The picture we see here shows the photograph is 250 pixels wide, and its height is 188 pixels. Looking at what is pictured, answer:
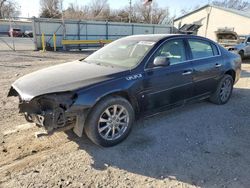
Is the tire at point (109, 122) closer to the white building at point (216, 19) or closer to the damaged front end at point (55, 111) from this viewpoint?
the damaged front end at point (55, 111)

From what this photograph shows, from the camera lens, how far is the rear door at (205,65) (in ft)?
15.8

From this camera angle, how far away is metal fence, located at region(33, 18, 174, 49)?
18.8 metres

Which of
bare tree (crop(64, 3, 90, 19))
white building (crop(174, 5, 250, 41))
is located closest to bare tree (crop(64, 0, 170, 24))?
bare tree (crop(64, 3, 90, 19))

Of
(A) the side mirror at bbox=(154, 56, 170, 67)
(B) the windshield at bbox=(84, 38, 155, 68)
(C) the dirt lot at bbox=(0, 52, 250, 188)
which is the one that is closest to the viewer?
(C) the dirt lot at bbox=(0, 52, 250, 188)

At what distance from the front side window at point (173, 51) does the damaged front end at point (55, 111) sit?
1.66 m

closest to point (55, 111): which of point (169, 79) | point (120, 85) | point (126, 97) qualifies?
point (120, 85)

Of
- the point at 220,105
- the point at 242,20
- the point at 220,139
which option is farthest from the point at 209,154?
the point at 242,20

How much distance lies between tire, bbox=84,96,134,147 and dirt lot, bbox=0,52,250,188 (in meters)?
0.16

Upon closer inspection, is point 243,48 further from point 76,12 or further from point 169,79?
point 76,12

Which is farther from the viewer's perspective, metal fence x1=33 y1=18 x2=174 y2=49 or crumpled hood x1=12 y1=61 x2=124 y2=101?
metal fence x1=33 y1=18 x2=174 y2=49

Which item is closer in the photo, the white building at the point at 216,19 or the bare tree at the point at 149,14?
the white building at the point at 216,19

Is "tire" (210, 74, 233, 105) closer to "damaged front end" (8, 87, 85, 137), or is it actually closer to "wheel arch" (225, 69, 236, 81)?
"wheel arch" (225, 69, 236, 81)

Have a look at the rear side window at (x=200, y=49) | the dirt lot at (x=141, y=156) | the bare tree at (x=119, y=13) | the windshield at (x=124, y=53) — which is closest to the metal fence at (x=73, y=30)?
the windshield at (x=124, y=53)

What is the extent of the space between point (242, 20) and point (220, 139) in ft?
81.3
